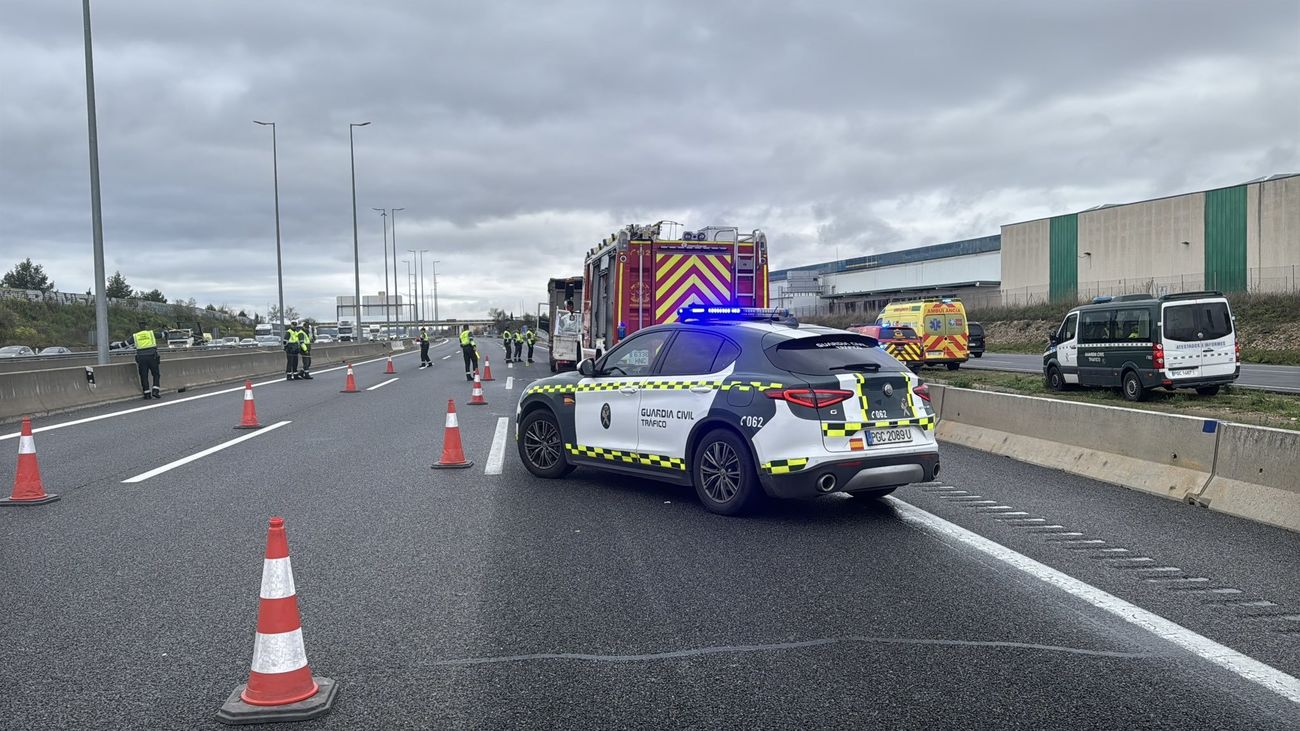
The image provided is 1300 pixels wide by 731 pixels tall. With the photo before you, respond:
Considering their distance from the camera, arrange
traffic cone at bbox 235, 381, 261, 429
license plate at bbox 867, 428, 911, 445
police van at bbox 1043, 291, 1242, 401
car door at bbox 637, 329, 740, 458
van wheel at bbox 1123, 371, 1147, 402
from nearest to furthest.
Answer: license plate at bbox 867, 428, 911, 445
car door at bbox 637, 329, 740, 458
traffic cone at bbox 235, 381, 261, 429
police van at bbox 1043, 291, 1242, 401
van wheel at bbox 1123, 371, 1147, 402

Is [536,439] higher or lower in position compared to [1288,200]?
lower

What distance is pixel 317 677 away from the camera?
4.18 meters

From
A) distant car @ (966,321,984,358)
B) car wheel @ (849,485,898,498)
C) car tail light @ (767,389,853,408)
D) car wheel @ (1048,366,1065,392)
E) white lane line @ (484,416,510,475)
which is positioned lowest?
white lane line @ (484,416,510,475)

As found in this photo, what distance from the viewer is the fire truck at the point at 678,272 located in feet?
56.7

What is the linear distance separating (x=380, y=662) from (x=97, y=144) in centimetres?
2122

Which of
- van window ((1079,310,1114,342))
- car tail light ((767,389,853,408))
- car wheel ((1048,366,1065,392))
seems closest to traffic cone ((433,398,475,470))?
car tail light ((767,389,853,408))

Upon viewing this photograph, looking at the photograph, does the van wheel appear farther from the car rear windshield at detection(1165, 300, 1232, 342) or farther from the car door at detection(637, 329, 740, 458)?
the car door at detection(637, 329, 740, 458)

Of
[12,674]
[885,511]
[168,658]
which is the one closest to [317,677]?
[168,658]

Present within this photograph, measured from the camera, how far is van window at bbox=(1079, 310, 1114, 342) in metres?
18.6

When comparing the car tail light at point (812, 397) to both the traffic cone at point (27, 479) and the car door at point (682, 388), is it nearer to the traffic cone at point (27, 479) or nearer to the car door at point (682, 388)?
the car door at point (682, 388)

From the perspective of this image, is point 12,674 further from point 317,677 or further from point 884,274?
point 884,274

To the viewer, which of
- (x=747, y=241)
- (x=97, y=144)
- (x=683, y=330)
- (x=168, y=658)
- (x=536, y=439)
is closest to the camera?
(x=168, y=658)

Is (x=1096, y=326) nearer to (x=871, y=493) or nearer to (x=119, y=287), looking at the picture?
(x=871, y=493)

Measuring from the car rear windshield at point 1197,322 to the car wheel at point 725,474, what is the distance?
501 inches
